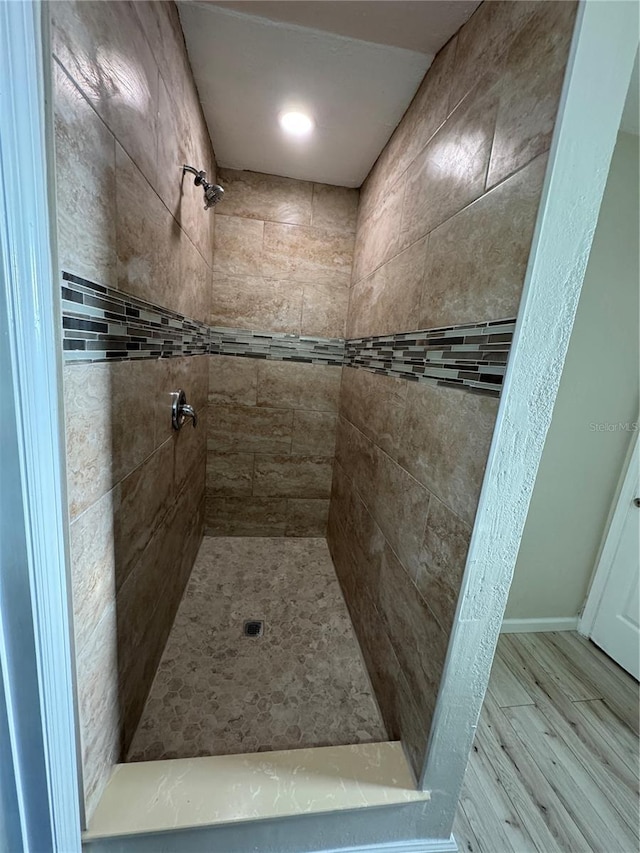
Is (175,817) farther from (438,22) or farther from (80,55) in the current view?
(438,22)

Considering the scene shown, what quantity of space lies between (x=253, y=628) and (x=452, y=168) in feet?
6.76

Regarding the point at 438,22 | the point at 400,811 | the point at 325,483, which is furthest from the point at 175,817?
the point at 438,22

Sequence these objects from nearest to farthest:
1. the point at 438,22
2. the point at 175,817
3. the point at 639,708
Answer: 1. the point at 175,817
2. the point at 438,22
3. the point at 639,708

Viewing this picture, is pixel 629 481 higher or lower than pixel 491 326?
lower

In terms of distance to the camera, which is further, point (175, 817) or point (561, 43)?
point (175, 817)

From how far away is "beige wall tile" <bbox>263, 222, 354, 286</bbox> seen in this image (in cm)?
201

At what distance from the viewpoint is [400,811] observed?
924 mm

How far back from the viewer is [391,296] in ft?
4.69

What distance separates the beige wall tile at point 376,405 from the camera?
1277mm

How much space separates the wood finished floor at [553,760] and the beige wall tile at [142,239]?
1999 mm

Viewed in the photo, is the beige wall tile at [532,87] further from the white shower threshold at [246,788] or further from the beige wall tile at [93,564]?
the white shower threshold at [246,788]

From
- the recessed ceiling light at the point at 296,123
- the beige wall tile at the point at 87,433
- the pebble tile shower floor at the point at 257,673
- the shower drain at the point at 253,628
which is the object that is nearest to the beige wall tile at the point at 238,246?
the recessed ceiling light at the point at 296,123

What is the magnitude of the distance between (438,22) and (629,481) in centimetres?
A: 214
